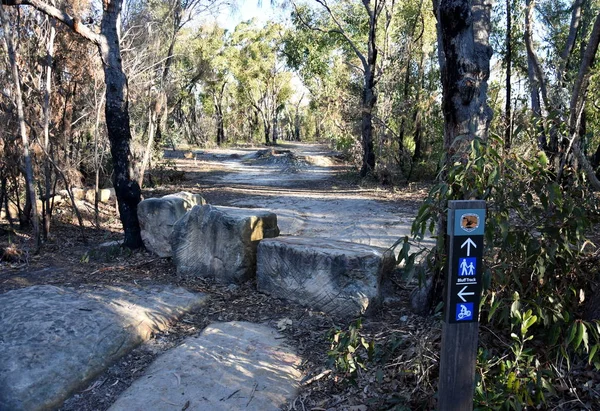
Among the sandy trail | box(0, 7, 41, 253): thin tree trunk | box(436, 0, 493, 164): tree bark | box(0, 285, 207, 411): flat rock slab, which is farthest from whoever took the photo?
the sandy trail

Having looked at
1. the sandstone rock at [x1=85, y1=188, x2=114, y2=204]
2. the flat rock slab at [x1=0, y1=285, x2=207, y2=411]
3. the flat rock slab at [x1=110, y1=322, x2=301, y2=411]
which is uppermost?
the sandstone rock at [x1=85, y1=188, x2=114, y2=204]

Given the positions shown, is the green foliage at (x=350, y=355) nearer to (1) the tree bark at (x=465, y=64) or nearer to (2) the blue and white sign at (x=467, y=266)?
(2) the blue and white sign at (x=467, y=266)

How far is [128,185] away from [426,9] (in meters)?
13.4

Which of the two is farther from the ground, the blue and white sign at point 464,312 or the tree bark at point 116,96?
the tree bark at point 116,96

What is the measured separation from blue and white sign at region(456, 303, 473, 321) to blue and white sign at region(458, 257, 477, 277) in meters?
0.15

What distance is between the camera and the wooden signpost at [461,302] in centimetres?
242

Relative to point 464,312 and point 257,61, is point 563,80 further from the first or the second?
point 257,61

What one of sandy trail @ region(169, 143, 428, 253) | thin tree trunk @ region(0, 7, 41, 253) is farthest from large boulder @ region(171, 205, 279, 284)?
thin tree trunk @ region(0, 7, 41, 253)

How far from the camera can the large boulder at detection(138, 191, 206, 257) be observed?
6914 mm

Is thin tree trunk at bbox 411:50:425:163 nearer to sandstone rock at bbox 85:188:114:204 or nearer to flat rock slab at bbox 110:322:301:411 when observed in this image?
sandstone rock at bbox 85:188:114:204

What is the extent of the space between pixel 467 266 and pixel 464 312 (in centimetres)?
24

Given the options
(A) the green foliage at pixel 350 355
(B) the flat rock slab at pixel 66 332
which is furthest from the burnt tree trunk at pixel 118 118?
(A) the green foliage at pixel 350 355

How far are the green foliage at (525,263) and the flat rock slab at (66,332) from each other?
2613 millimetres

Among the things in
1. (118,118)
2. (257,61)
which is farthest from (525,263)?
(257,61)
